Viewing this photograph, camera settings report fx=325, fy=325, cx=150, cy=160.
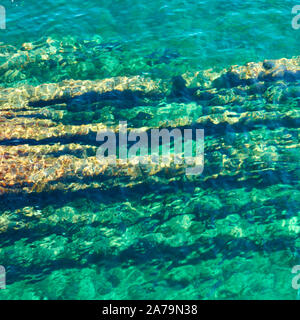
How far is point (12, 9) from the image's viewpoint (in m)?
15.5

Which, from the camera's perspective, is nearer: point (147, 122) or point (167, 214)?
point (167, 214)

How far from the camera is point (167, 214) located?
8305 millimetres

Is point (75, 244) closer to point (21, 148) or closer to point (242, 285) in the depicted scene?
point (21, 148)

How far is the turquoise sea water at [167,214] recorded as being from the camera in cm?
733

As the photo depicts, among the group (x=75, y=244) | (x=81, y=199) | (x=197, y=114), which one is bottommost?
(x=75, y=244)

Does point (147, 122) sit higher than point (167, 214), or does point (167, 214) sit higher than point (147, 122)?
point (147, 122)

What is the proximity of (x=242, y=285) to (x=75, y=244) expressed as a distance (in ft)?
13.1

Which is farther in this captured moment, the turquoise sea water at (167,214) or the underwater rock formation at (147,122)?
the underwater rock formation at (147,122)

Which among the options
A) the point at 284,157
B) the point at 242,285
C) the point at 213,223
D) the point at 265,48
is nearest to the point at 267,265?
the point at 242,285

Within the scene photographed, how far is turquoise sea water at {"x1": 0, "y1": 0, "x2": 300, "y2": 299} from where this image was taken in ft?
24.0

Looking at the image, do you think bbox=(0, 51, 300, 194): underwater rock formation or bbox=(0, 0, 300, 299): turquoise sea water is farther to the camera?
bbox=(0, 51, 300, 194): underwater rock formation

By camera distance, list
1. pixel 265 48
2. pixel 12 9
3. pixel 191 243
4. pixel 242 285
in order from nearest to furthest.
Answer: pixel 242 285 → pixel 191 243 → pixel 265 48 → pixel 12 9

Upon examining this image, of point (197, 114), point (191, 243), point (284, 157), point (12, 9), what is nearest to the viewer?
point (191, 243)

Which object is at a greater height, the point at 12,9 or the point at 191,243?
the point at 12,9
